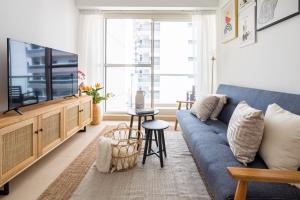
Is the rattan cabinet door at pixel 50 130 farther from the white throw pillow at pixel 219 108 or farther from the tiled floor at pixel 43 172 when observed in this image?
the white throw pillow at pixel 219 108

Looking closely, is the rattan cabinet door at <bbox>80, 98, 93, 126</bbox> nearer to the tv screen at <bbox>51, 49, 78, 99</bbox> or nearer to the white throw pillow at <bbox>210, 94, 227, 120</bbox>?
the tv screen at <bbox>51, 49, 78, 99</bbox>

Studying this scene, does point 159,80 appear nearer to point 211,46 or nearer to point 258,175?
point 211,46

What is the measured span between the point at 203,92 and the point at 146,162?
2.62m

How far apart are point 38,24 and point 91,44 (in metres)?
1.73

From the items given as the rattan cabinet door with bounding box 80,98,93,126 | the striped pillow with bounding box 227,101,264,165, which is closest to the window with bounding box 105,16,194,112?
the rattan cabinet door with bounding box 80,98,93,126

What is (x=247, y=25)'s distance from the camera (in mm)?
2977

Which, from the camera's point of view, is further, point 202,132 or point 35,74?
point 35,74

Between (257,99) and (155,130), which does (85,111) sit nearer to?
(155,130)

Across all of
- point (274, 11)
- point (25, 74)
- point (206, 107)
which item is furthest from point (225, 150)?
point (25, 74)

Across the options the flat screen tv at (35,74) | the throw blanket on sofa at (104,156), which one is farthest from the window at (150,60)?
the throw blanket on sofa at (104,156)

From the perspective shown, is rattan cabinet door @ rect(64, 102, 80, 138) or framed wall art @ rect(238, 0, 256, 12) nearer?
framed wall art @ rect(238, 0, 256, 12)

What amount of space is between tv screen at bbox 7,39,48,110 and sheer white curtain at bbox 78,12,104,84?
6.81 feet

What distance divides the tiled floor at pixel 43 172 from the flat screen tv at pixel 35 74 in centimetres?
65

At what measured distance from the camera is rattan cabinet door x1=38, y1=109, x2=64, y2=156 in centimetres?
243
